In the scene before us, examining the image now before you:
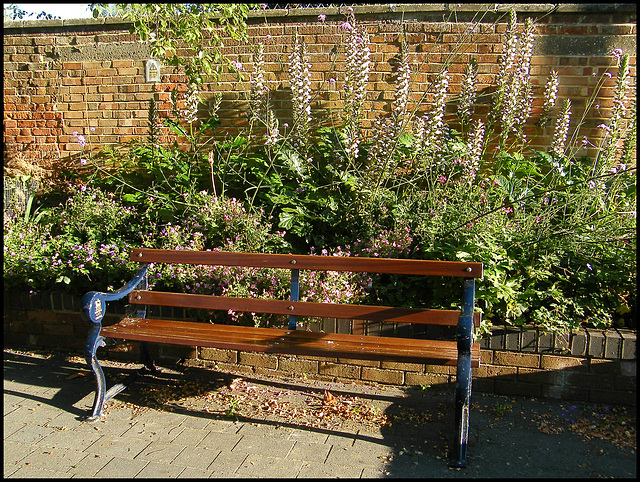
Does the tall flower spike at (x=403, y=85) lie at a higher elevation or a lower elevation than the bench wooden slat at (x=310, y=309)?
higher

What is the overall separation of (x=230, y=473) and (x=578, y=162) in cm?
417

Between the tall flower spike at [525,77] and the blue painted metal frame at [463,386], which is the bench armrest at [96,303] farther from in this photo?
the tall flower spike at [525,77]

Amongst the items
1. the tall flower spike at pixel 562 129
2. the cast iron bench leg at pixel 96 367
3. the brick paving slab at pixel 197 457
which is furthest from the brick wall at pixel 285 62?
the brick paving slab at pixel 197 457

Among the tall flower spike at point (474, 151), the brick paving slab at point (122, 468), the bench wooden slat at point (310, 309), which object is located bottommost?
the brick paving slab at point (122, 468)

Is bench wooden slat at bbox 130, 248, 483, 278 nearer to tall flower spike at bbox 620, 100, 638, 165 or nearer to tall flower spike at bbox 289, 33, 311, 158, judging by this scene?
tall flower spike at bbox 289, 33, 311, 158

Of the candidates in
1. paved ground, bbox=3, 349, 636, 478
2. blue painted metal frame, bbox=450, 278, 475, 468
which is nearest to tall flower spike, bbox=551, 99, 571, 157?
paved ground, bbox=3, 349, 636, 478

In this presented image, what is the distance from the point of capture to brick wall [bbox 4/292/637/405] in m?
3.39

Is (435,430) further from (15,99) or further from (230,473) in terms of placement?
(15,99)

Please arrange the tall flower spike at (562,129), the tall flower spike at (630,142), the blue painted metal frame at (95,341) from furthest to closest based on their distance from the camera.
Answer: the tall flower spike at (562,129) < the tall flower spike at (630,142) < the blue painted metal frame at (95,341)

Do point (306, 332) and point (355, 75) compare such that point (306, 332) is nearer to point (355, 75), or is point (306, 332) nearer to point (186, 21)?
point (355, 75)

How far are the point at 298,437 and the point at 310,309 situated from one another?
0.78 metres

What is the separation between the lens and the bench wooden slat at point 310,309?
3.10 metres

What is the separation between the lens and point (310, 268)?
333cm

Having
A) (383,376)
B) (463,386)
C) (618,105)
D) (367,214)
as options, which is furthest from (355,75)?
(463,386)
